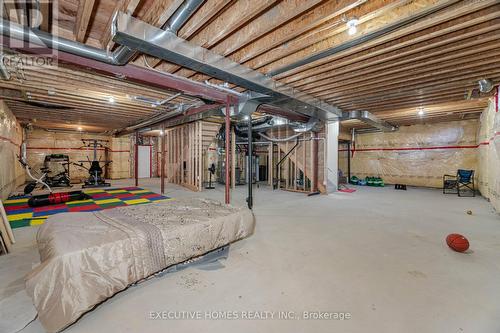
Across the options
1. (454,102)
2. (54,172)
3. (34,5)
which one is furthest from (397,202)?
(54,172)

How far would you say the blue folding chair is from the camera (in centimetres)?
673

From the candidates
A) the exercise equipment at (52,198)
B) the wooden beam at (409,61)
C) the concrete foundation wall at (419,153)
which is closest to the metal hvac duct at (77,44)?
the wooden beam at (409,61)

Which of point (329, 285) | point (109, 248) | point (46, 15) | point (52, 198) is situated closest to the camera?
point (109, 248)

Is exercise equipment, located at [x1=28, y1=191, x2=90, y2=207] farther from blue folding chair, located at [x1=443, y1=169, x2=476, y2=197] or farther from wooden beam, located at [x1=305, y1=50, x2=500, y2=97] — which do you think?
blue folding chair, located at [x1=443, y1=169, x2=476, y2=197]

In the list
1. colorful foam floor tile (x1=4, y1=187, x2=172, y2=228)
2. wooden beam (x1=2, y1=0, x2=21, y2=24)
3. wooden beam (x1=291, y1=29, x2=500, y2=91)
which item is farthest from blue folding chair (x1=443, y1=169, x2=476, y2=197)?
wooden beam (x1=2, y1=0, x2=21, y2=24)

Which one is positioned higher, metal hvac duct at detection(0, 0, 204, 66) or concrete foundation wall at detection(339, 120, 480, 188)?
metal hvac duct at detection(0, 0, 204, 66)

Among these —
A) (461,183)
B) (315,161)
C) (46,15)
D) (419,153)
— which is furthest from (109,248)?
(419,153)

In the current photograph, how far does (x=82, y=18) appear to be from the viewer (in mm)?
2182

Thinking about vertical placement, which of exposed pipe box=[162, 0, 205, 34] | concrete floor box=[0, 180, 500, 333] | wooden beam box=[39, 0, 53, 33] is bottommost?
concrete floor box=[0, 180, 500, 333]

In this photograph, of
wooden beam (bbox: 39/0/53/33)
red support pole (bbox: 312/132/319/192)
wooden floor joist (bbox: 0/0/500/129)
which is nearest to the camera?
wooden beam (bbox: 39/0/53/33)

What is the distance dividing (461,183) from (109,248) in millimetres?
10006

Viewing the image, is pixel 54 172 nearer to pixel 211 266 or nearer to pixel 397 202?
pixel 211 266

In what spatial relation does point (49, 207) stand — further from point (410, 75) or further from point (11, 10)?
point (410, 75)

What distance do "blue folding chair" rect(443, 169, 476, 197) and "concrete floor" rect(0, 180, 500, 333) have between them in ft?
14.6
